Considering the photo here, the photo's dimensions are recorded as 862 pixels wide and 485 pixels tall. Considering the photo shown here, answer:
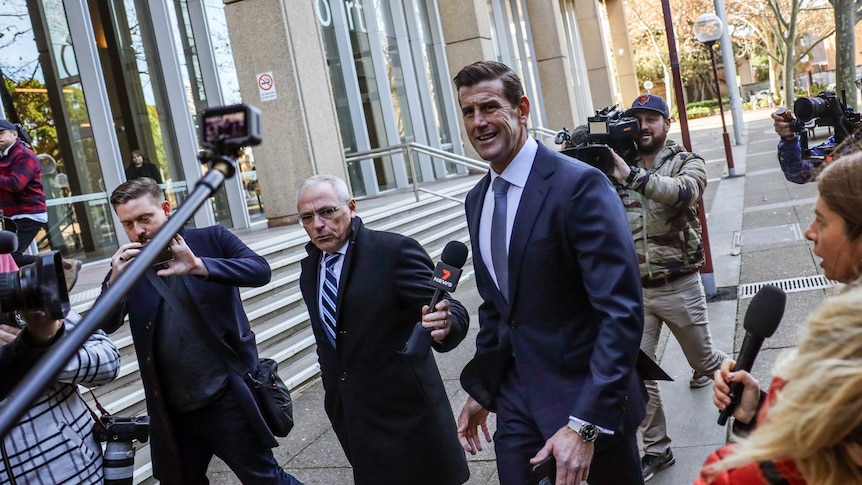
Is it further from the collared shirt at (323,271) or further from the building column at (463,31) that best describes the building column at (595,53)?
the collared shirt at (323,271)

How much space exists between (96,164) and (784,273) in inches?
367

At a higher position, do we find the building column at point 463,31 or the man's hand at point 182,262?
the building column at point 463,31

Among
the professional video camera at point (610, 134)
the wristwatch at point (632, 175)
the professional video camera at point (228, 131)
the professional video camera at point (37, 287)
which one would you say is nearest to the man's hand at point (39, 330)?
the professional video camera at point (37, 287)

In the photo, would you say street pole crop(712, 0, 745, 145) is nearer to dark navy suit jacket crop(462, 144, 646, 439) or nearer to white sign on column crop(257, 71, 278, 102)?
white sign on column crop(257, 71, 278, 102)

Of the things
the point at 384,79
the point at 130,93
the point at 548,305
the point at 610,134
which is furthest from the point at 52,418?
the point at 384,79

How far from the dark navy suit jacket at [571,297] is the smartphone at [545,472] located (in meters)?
0.17

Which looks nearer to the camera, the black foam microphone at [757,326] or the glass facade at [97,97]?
the black foam microphone at [757,326]

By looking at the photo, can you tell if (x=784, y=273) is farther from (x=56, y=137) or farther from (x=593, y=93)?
(x=593, y=93)

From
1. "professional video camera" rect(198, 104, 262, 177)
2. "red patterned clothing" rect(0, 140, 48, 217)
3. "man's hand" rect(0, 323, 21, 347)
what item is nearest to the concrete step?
"red patterned clothing" rect(0, 140, 48, 217)

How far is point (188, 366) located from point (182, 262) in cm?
58

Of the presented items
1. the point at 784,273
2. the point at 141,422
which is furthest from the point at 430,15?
the point at 141,422

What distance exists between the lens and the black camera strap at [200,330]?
12.3ft

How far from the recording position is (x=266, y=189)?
1162 centimetres

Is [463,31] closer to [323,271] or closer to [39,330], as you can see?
[323,271]
